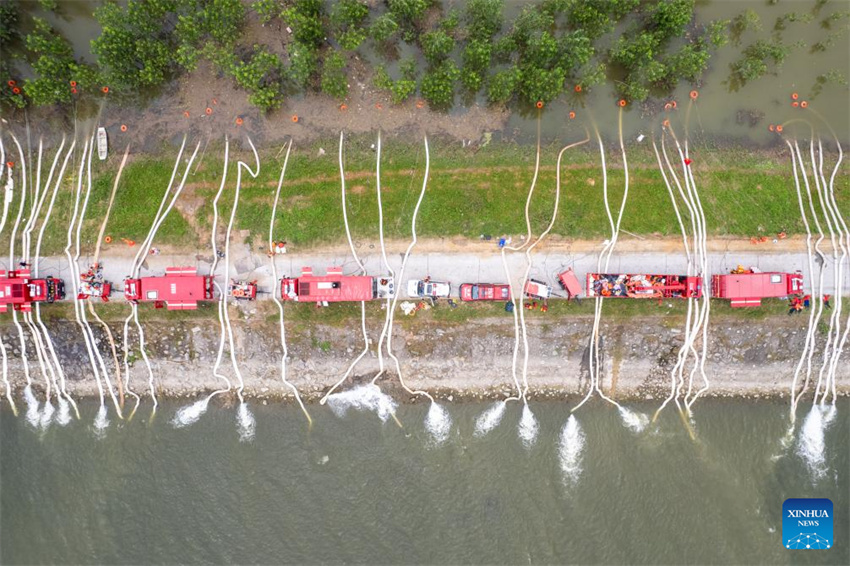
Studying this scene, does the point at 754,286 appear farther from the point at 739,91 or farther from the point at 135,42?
the point at 135,42

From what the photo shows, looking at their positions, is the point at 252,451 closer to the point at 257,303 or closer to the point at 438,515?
the point at 257,303

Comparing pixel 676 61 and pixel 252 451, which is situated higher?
pixel 676 61

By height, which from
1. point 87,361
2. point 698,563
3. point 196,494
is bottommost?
point 698,563

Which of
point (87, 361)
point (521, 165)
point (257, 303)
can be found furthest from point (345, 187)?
A: point (87, 361)

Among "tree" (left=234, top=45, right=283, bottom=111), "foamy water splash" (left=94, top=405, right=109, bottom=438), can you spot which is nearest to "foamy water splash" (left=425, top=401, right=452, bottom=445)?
"foamy water splash" (left=94, top=405, right=109, bottom=438)

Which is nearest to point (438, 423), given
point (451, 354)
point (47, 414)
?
point (451, 354)

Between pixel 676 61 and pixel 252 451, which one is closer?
pixel 676 61
